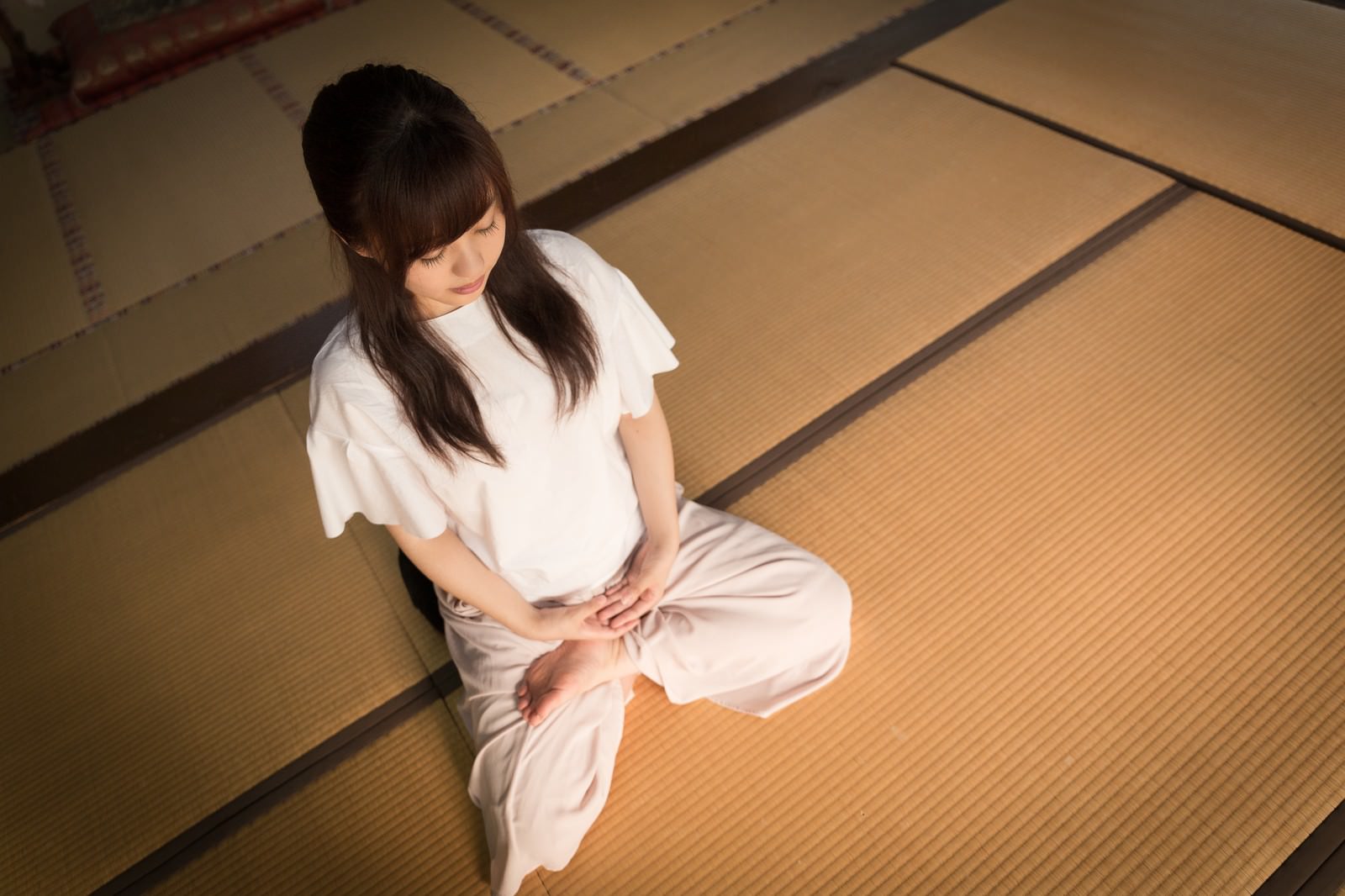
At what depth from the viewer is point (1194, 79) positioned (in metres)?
2.49

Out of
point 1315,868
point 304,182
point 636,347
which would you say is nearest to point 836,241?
point 636,347

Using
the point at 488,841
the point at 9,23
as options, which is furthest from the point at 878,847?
the point at 9,23

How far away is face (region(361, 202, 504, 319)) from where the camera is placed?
976 millimetres

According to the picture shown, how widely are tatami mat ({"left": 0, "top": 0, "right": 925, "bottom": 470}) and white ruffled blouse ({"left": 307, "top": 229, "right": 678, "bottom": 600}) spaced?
4.81 ft

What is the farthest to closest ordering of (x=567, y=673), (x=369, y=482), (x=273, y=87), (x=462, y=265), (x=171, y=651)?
(x=273, y=87) → (x=171, y=651) → (x=567, y=673) → (x=369, y=482) → (x=462, y=265)

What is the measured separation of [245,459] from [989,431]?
5.47 feet

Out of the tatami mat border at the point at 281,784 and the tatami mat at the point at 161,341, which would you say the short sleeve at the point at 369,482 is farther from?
the tatami mat at the point at 161,341

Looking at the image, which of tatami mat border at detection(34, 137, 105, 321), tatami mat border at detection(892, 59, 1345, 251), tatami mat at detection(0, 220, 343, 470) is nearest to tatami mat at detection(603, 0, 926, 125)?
tatami mat border at detection(892, 59, 1345, 251)

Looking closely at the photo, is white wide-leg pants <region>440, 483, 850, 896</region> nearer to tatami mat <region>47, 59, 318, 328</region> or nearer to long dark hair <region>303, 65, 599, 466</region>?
long dark hair <region>303, 65, 599, 466</region>

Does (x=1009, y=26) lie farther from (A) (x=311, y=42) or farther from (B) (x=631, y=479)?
(A) (x=311, y=42)

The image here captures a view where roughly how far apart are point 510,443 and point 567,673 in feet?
1.30

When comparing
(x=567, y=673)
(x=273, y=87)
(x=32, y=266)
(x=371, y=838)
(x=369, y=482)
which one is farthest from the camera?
(x=273, y=87)

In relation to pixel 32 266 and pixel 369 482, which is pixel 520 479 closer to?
pixel 369 482

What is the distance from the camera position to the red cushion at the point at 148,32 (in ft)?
12.2
